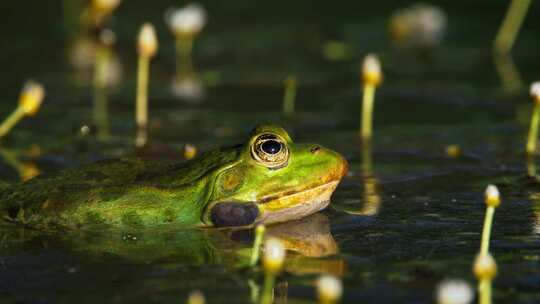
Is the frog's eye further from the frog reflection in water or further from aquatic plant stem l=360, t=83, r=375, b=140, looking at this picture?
aquatic plant stem l=360, t=83, r=375, b=140

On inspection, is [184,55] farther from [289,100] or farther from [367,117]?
[367,117]

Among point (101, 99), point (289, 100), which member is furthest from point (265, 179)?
point (101, 99)

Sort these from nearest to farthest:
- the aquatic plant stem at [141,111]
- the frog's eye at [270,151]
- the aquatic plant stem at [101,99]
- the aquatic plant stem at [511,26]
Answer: the frog's eye at [270,151] → the aquatic plant stem at [141,111] → the aquatic plant stem at [101,99] → the aquatic plant stem at [511,26]

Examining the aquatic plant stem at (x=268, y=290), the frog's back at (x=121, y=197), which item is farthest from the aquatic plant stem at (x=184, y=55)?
the aquatic plant stem at (x=268, y=290)

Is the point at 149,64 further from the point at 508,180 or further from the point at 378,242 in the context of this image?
the point at 378,242

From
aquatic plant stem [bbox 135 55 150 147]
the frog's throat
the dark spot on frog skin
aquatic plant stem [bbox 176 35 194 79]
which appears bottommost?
the dark spot on frog skin

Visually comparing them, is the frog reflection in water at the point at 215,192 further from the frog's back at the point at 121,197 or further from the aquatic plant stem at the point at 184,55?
the aquatic plant stem at the point at 184,55

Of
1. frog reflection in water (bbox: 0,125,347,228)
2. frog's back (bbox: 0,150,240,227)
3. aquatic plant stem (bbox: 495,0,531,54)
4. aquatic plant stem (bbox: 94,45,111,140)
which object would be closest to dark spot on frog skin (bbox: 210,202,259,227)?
frog reflection in water (bbox: 0,125,347,228)
